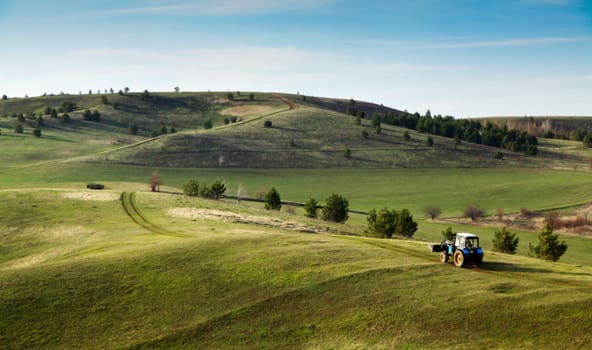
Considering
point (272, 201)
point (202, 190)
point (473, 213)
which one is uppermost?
point (202, 190)

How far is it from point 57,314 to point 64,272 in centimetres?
601

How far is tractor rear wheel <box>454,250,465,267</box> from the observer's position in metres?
38.5

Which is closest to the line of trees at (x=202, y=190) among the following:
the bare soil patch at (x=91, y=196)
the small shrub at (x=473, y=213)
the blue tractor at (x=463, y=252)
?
the bare soil patch at (x=91, y=196)

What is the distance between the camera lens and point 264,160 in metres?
175

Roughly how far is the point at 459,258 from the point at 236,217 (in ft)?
127

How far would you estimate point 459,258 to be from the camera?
128ft

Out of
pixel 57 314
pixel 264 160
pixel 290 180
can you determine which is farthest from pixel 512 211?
pixel 57 314

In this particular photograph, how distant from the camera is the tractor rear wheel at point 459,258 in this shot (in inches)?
1514

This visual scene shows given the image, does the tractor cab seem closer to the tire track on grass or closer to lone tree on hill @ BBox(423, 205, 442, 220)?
the tire track on grass

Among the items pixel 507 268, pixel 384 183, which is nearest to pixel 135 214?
pixel 507 268

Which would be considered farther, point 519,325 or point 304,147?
point 304,147

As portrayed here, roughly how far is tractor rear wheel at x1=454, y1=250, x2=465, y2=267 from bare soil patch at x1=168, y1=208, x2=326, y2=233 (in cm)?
2788

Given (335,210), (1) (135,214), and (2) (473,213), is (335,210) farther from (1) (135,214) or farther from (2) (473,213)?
(1) (135,214)

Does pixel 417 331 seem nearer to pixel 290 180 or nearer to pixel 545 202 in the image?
pixel 545 202
